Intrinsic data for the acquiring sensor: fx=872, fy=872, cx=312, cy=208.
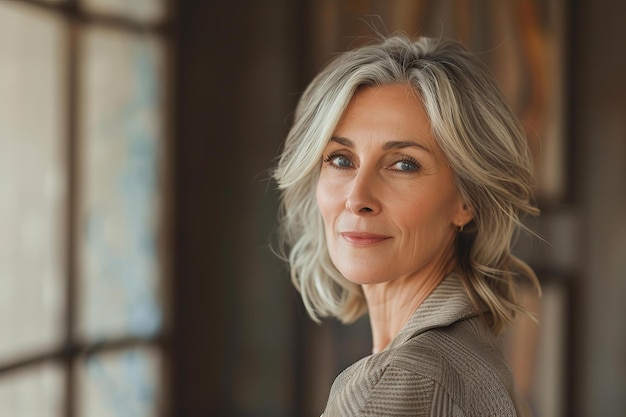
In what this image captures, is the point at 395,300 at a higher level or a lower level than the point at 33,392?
higher

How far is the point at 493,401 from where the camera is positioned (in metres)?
1.22

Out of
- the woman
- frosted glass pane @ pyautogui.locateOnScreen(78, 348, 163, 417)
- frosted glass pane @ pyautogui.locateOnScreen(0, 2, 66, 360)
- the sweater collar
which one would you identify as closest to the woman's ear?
the woman

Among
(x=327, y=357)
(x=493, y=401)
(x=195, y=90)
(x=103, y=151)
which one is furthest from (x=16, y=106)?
(x=493, y=401)

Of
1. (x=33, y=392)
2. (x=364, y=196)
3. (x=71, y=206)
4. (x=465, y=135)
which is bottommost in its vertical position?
(x=33, y=392)

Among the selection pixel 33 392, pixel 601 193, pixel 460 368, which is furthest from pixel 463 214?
pixel 601 193

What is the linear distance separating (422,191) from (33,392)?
1.87m

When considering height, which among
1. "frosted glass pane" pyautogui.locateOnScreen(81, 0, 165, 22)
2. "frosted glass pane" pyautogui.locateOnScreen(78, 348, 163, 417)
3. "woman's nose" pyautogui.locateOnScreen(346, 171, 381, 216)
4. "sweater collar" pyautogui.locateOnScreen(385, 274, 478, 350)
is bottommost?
"frosted glass pane" pyautogui.locateOnScreen(78, 348, 163, 417)

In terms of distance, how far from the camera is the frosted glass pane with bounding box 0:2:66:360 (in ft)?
8.72

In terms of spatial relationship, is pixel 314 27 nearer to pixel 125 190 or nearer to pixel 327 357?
pixel 125 190

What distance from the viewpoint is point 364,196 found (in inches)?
54.4

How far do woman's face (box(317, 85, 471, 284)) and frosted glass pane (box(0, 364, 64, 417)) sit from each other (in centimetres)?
162

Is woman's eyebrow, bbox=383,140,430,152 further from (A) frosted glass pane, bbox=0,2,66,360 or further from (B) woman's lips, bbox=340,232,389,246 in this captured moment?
(A) frosted glass pane, bbox=0,2,66,360

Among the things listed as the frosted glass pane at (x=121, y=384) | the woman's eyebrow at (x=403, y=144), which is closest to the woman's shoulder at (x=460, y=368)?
the woman's eyebrow at (x=403, y=144)

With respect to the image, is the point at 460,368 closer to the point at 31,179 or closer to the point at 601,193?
the point at 31,179
